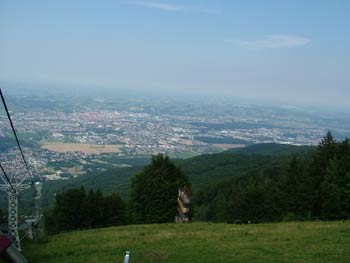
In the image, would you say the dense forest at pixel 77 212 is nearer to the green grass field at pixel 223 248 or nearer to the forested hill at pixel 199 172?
the green grass field at pixel 223 248

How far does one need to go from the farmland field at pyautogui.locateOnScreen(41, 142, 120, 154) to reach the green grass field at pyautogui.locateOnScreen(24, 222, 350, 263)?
408ft

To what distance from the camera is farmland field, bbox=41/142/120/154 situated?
5547 inches

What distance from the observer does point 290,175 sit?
40906mm

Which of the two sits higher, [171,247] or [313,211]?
[171,247]

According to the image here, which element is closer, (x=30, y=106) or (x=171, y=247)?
(x=171, y=247)

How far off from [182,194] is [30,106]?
174 metres

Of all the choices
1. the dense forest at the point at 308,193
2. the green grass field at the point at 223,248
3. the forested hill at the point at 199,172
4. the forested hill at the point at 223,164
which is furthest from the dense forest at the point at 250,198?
the forested hill at the point at 223,164

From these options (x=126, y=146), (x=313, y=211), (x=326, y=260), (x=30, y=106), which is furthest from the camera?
(x=30, y=106)

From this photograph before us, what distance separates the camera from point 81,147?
6073 inches

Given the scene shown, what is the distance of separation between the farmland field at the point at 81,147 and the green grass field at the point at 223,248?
408 ft

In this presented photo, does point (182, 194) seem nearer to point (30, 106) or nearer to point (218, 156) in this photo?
point (218, 156)

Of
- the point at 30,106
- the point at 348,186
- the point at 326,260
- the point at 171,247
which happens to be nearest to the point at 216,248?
the point at 171,247

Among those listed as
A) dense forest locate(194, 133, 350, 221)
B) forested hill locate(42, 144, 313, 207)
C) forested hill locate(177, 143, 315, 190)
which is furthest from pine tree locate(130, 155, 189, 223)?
forested hill locate(177, 143, 315, 190)

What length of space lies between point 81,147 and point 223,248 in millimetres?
143690
